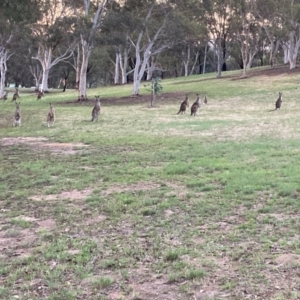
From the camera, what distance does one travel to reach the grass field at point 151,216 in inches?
201

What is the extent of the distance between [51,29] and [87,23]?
6415 mm

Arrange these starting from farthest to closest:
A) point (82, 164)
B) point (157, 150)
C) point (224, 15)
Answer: point (224, 15) → point (157, 150) → point (82, 164)

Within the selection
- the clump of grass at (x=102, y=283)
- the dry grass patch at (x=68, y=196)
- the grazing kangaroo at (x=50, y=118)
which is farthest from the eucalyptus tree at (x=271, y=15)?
the clump of grass at (x=102, y=283)

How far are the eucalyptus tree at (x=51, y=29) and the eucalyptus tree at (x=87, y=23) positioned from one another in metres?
1.19

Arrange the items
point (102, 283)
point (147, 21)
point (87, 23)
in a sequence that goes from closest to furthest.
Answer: point (102, 283) < point (87, 23) < point (147, 21)

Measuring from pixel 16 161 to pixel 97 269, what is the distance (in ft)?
24.8

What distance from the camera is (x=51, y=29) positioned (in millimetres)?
36531

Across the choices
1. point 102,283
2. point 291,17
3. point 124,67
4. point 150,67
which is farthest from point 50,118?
point 150,67

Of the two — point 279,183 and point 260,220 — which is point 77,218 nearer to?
point 260,220

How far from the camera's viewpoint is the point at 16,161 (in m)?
12.5

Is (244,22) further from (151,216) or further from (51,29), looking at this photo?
(151,216)

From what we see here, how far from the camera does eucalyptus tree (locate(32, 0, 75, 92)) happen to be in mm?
34875

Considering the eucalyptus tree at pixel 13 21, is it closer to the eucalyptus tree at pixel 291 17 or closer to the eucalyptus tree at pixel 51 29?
the eucalyptus tree at pixel 51 29

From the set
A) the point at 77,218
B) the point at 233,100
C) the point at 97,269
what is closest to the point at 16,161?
the point at 77,218
